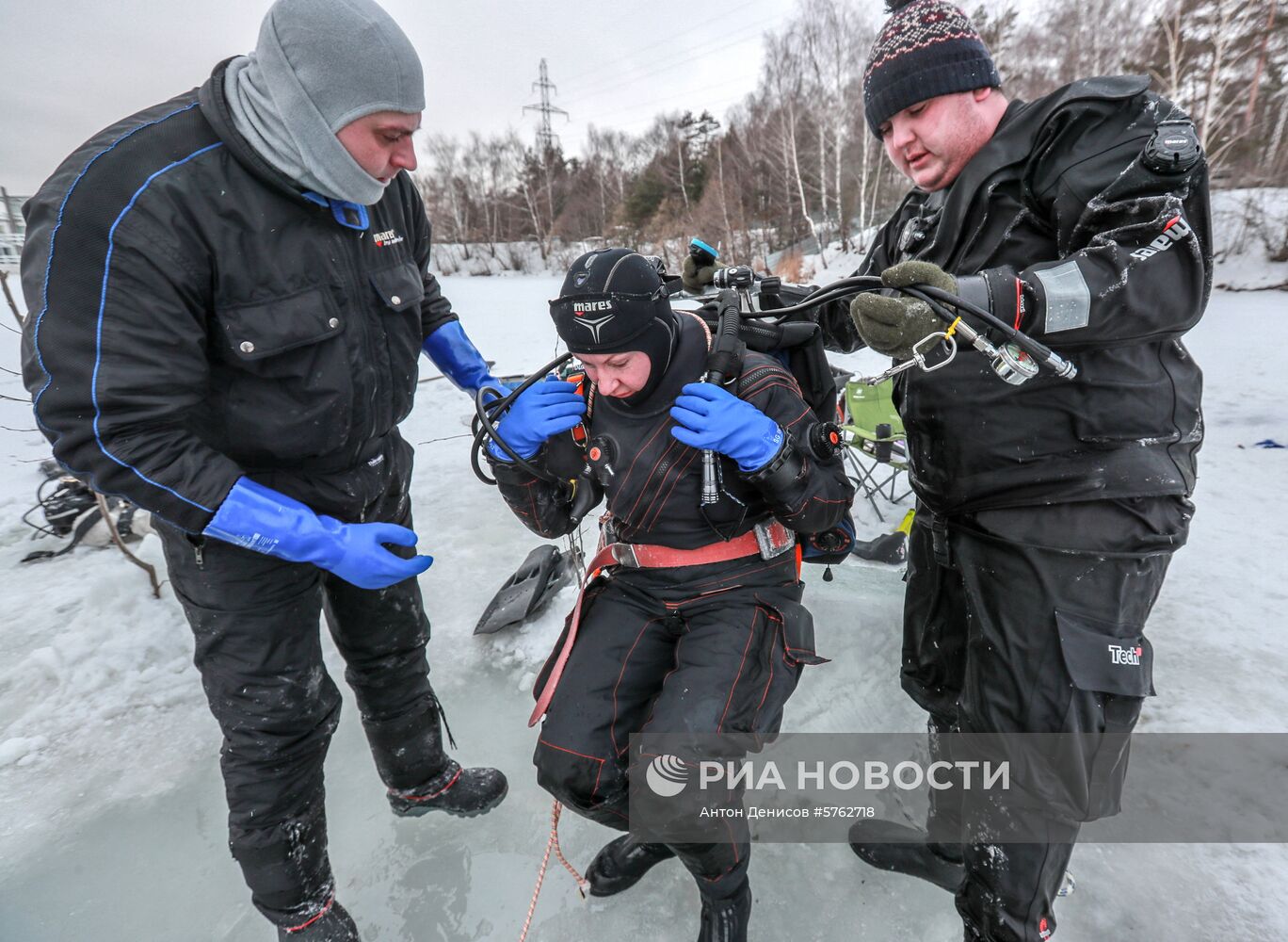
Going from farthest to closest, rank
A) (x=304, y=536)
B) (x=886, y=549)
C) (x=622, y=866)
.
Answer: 1. (x=886, y=549)
2. (x=622, y=866)
3. (x=304, y=536)

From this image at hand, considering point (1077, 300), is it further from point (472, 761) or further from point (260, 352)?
point (472, 761)

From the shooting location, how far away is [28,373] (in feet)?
4.05

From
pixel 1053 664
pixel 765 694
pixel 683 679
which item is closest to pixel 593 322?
pixel 683 679

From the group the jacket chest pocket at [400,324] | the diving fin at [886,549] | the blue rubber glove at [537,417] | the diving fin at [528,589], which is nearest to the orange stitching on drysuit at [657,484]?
the blue rubber glove at [537,417]

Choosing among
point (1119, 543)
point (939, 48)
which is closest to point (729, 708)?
point (1119, 543)

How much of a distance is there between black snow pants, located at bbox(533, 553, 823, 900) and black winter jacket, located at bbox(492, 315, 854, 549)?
18cm

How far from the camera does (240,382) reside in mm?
1473

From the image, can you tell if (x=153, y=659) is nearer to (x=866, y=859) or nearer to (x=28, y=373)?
(x=28, y=373)

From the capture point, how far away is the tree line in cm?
1416

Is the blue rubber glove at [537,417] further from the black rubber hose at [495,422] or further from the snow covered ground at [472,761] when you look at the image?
the snow covered ground at [472,761]

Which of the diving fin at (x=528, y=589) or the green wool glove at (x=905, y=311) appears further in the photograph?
the diving fin at (x=528, y=589)

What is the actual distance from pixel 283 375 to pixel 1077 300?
5.75ft

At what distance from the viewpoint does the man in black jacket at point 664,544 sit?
163cm

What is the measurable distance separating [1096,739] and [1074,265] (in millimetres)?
1068
